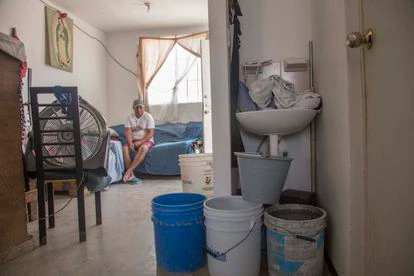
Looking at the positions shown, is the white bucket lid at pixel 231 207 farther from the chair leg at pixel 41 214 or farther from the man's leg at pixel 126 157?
the man's leg at pixel 126 157

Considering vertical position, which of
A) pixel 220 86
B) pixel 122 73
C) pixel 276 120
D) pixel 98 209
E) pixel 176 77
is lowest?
pixel 98 209

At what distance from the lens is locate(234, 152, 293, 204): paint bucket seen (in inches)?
66.8

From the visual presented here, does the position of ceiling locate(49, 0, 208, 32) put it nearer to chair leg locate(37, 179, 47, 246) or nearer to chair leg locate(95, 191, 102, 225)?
chair leg locate(95, 191, 102, 225)

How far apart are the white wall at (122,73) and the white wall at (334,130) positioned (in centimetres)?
425

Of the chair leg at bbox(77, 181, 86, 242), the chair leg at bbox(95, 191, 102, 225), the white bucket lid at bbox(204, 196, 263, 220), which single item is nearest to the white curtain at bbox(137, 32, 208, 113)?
the chair leg at bbox(95, 191, 102, 225)

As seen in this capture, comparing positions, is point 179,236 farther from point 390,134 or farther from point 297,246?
point 390,134

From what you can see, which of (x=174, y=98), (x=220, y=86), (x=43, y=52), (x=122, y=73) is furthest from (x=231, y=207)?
(x=122, y=73)

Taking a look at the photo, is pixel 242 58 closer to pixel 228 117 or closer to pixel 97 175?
pixel 228 117

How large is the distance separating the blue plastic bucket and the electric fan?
87cm

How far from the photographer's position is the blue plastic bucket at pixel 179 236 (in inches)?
66.4

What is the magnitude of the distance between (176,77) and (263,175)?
14.0 ft

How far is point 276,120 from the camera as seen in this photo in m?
1.83

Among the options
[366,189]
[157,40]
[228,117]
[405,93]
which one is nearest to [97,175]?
[228,117]

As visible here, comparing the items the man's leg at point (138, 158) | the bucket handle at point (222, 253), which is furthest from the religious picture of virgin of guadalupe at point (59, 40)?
the bucket handle at point (222, 253)
